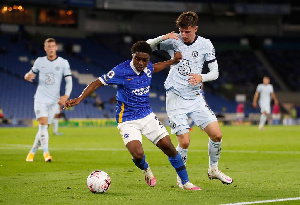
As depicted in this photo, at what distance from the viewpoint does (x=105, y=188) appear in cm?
868

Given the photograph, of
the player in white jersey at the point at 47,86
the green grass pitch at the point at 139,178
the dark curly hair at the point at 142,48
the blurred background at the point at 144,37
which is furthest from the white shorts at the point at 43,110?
the blurred background at the point at 144,37

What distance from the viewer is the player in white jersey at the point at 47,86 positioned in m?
14.0

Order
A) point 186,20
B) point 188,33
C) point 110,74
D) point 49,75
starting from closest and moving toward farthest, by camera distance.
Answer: point 110,74 < point 186,20 < point 188,33 < point 49,75

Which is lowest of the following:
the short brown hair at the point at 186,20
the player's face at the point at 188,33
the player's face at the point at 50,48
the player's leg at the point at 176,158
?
the player's leg at the point at 176,158

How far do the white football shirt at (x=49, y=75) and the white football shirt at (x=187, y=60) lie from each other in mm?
4880

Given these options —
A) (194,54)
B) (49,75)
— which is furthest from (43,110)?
(194,54)

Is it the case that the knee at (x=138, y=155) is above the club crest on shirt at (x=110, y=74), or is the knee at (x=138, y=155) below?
below

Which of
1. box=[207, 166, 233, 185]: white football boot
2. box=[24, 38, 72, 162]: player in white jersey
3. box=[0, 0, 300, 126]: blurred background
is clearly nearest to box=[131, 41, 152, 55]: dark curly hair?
box=[207, 166, 233, 185]: white football boot

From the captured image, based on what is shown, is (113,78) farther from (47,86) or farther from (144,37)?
(144,37)

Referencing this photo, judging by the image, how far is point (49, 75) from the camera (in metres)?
14.2

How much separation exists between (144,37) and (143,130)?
47.8 m

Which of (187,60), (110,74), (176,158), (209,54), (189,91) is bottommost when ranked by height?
(176,158)

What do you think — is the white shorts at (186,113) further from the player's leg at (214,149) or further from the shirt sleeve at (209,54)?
the shirt sleeve at (209,54)

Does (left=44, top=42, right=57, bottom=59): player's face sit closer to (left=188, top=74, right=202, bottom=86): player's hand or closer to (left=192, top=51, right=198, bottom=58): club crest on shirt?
(left=192, top=51, right=198, bottom=58): club crest on shirt
